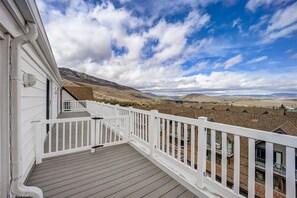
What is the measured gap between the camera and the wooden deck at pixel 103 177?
2.22 meters

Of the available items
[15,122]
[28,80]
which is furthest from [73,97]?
[15,122]

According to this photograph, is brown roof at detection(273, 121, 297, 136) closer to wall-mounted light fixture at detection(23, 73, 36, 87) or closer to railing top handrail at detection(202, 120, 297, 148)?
railing top handrail at detection(202, 120, 297, 148)

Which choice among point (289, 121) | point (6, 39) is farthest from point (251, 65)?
point (6, 39)

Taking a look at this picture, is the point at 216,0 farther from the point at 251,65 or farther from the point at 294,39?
the point at 251,65

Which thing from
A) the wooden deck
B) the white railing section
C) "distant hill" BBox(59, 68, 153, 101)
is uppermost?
"distant hill" BBox(59, 68, 153, 101)

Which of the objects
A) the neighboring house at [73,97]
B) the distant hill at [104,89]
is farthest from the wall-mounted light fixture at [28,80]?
the distant hill at [104,89]

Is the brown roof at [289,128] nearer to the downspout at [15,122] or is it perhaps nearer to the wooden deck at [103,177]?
the wooden deck at [103,177]

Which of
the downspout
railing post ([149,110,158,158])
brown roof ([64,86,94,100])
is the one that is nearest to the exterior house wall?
the downspout

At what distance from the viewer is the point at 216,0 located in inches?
266

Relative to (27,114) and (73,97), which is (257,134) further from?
(73,97)

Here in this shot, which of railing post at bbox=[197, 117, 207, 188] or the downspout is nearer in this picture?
the downspout

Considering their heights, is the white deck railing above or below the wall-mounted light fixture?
below

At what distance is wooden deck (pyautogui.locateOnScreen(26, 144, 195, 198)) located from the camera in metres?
2.22

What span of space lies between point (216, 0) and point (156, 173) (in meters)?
7.51
